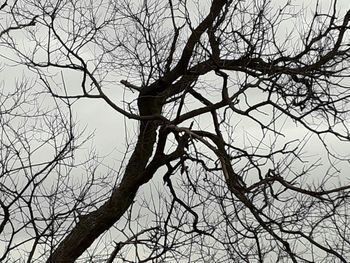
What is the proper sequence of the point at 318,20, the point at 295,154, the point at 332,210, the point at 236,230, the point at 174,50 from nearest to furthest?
the point at 332,210 → the point at 236,230 → the point at 295,154 → the point at 318,20 → the point at 174,50

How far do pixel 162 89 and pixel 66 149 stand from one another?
2145 mm

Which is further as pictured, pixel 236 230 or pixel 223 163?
pixel 236 230

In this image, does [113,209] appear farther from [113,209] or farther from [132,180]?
[132,180]

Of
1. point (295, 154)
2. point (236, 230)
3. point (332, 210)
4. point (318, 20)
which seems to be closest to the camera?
point (332, 210)

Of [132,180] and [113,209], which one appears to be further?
[132,180]

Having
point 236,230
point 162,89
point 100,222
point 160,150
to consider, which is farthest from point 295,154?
point 100,222

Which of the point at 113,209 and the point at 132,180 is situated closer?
the point at 113,209

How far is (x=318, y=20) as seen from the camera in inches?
319

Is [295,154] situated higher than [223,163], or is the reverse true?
[295,154]

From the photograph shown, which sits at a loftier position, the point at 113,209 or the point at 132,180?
the point at 132,180

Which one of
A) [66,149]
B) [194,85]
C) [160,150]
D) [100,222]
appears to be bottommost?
[66,149]

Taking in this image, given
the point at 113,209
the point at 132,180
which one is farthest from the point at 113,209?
the point at 132,180

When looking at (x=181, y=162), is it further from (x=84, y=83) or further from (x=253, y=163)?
(x=84, y=83)

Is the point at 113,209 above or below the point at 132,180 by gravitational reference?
below
